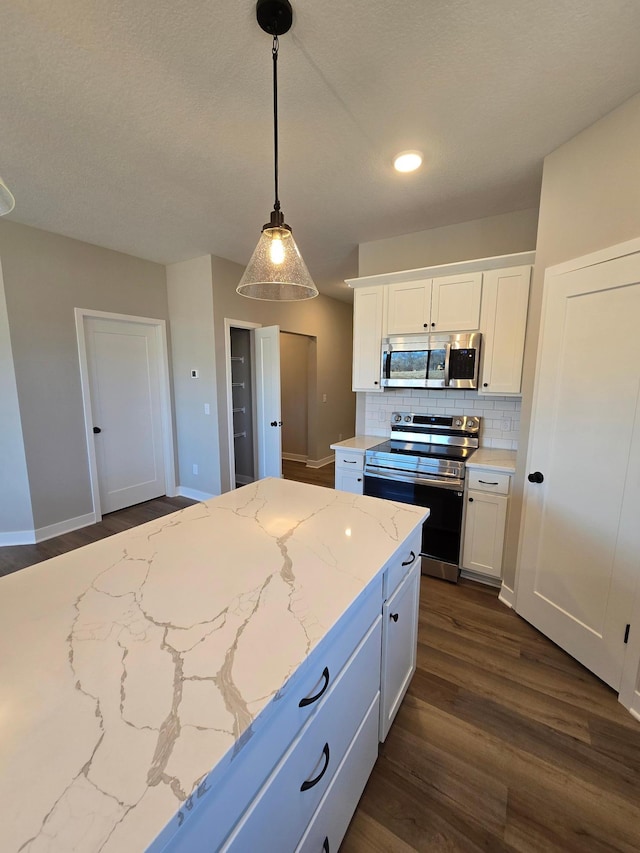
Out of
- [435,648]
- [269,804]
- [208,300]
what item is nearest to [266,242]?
[269,804]

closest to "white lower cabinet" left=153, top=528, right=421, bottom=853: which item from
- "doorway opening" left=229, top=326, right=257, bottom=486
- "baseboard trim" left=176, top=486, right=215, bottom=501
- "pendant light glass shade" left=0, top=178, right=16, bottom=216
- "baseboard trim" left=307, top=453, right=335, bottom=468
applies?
"pendant light glass shade" left=0, top=178, right=16, bottom=216

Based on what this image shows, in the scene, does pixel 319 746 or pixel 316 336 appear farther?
pixel 316 336

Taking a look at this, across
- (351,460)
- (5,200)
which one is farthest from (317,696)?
(351,460)

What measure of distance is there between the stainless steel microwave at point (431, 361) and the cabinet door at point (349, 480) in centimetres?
81

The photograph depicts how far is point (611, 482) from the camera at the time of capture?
1737mm

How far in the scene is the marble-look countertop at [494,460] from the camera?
2383 mm

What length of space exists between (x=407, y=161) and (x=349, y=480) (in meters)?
2.25

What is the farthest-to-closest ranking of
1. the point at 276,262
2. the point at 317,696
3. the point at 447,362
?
the point at 447,362 < the point at 276,262 < the point at 317,696

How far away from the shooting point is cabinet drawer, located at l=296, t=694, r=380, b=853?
97 cm

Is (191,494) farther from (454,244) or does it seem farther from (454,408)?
(454,244)

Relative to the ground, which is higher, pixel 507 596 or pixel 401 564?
pixel 401 564

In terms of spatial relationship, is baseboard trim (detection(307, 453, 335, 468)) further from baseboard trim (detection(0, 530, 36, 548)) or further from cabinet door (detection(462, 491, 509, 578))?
baseboard trim (detection(0, 530, 36, 548))

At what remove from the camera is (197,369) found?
13.1 feet

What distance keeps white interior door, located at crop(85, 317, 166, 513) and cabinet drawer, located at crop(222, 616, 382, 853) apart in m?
3.57
